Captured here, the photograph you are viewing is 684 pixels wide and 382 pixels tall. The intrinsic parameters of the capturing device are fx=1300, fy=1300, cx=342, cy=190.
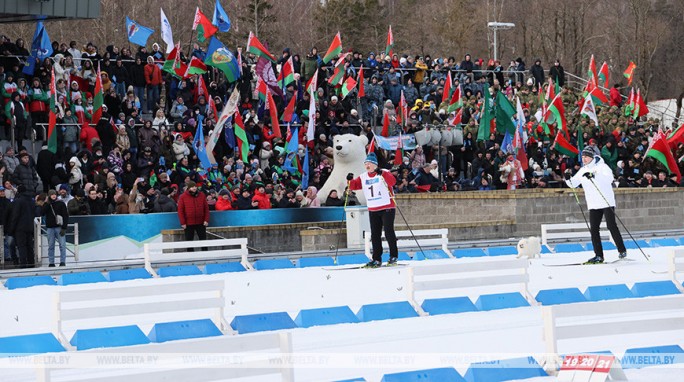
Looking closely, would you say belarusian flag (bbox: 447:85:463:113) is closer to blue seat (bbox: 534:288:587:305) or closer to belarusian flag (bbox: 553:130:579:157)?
belarusian flag (bbox: 553:130:579:157)

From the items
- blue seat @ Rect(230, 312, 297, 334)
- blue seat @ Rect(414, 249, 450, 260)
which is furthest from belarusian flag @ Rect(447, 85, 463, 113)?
blue seat @ Rect(230, 312, 297, 334)

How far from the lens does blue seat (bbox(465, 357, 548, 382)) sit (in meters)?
10.1

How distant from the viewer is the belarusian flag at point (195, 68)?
3069cm

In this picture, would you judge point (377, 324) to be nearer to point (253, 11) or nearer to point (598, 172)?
point (598, 172)

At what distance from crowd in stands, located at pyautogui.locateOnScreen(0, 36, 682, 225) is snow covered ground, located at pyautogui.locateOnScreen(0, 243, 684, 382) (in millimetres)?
6671

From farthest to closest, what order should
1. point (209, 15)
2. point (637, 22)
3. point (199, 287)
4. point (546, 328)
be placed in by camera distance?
1. point (209, 15)
2. point (637, 22)
3. point (199, 287)
4. point (546, 328)

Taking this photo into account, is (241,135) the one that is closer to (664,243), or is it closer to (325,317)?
(664,243)

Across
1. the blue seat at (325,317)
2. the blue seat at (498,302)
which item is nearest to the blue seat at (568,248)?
the blue seat at (498,302)

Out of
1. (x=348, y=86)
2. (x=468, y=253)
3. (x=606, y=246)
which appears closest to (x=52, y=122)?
(x=348, y=86)

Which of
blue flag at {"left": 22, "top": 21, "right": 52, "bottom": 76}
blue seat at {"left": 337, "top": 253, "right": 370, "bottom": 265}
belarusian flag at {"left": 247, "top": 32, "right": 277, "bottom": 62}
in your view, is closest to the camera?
blue seat at {"left": 337, "top": 253, "right": 370, "bottom": 265}

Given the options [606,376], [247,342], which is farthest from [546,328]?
[247,342]

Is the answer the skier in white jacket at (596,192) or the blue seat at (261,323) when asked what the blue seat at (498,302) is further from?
the skier in white jacket at (596,192)

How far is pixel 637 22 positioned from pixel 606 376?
177ft

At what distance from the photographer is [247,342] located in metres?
9.23
